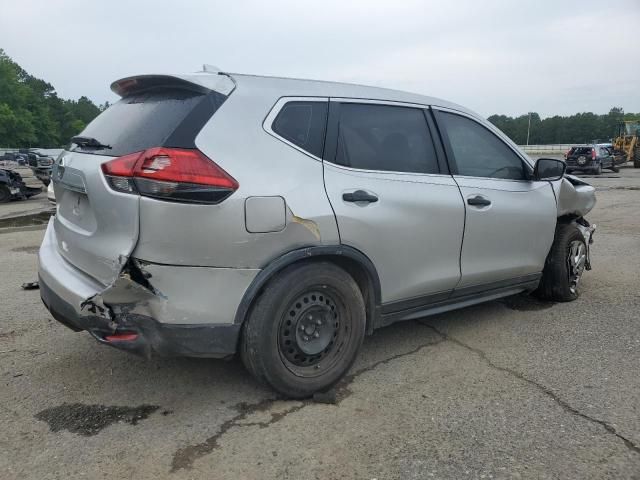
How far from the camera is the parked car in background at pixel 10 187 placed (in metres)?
14.9

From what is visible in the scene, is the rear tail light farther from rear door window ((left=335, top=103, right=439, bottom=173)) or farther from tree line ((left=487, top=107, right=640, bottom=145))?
tree line ((left=487, top=107, right=640, bottom=145))

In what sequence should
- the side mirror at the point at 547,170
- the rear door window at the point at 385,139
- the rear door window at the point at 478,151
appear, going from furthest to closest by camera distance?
the side mirror at the point at 547,170 → the rear door window at the point at 478,151 → the rear door window at the point at 385,139

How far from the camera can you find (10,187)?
49.3 ft

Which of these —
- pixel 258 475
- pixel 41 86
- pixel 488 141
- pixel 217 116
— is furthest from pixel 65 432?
pixel 41 86

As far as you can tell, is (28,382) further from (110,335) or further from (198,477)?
(198,477)

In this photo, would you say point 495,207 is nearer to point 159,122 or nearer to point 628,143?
point 159,122

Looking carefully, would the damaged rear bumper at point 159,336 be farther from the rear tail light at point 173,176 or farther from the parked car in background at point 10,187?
the parked car in background at point 10,187

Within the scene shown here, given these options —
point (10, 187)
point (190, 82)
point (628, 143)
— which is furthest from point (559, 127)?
point (190, 82)

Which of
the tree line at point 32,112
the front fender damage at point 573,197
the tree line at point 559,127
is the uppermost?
the tree line at point 32,112

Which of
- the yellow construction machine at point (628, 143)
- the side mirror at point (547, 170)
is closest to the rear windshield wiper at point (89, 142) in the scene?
the side mirror at point (547, 170)

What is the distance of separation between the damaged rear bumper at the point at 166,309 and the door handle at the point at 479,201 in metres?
1.77

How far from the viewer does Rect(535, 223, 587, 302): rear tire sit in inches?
187

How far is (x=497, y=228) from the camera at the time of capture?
396 centimetres

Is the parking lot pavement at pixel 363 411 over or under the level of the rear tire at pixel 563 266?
under
